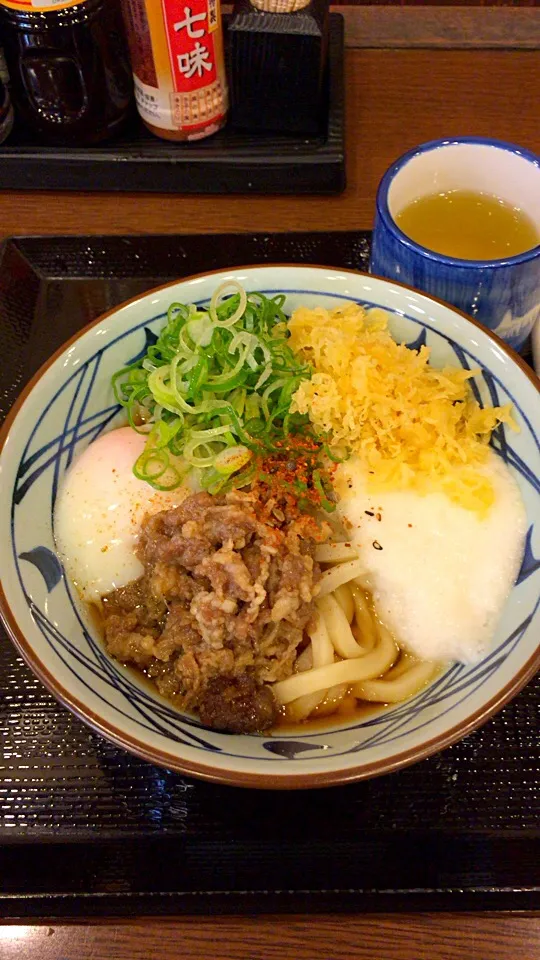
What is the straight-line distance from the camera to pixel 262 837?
131 cm

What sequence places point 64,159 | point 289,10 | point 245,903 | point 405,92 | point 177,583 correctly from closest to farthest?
point 245,903 < point 177,583 < point 289,10 < point 64,159 < point 405,92

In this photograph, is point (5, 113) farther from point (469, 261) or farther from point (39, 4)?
point (469, 261)

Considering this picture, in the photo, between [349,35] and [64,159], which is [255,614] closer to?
[64,159]

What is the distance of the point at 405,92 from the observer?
274 centimetres

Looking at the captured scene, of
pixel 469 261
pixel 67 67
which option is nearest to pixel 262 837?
pixel 469 261

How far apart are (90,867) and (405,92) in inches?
112

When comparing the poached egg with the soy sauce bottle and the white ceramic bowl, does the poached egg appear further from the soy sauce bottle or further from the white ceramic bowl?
the soy sauce bottle

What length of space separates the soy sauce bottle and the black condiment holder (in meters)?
0.38

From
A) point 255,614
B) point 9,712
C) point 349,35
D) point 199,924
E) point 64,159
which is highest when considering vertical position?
point 349,35

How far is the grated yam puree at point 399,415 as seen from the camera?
1.56 meters

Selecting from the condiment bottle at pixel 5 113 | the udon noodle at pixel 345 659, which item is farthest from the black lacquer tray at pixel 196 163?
the udon noodle at pixel 345 659

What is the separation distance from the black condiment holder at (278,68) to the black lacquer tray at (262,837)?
204 cm

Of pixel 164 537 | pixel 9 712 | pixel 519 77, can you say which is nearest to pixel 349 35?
pixel 519 77

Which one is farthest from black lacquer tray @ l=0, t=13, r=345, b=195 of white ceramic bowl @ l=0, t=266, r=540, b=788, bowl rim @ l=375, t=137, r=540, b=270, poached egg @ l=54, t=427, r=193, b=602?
poached egg @ l=54, t=427, r=193, b=602
